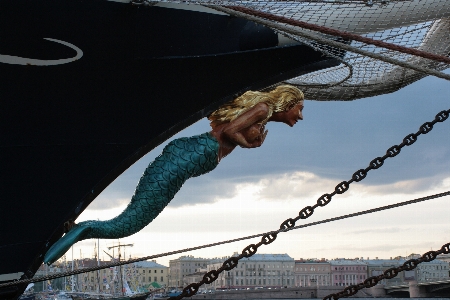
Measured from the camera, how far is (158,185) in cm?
353

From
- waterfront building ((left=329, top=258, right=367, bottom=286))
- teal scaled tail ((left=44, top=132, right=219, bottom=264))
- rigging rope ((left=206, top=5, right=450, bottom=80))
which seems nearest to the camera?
rigging rope ((left=206, top=5, right=450, bottom=80))

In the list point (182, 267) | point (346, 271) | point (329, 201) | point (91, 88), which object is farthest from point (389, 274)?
point (182, 267)

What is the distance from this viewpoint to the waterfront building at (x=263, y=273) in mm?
71688

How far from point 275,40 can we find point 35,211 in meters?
1.46

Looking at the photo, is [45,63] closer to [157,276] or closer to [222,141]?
[222,141]

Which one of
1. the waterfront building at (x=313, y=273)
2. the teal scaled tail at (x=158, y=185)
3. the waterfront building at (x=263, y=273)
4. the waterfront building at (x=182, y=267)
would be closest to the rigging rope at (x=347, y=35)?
the teal scaled tail at (x=158, y=185)

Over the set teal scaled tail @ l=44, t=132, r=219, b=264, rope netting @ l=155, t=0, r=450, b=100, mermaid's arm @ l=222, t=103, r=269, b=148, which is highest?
rope netting @ l=155, t=0, r=450, b=100

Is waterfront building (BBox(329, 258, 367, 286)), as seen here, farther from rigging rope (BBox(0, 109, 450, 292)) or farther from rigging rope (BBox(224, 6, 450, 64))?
rigging rope (BBox(224, 6, 450, 64))

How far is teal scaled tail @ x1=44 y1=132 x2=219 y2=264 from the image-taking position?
139 inches

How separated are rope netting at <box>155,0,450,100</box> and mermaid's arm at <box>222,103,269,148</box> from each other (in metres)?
0.39

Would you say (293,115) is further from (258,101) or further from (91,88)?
(91,88)

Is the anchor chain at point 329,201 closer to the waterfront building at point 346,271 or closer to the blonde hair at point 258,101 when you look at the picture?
the blonde hair at point 258,101

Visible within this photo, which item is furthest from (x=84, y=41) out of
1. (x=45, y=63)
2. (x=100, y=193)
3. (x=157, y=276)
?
(x=157, y=276)

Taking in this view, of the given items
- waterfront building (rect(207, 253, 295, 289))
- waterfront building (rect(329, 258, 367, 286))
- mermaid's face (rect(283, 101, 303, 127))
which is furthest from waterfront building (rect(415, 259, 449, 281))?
mermaid's face (rect(283, 101, 303, 127))
